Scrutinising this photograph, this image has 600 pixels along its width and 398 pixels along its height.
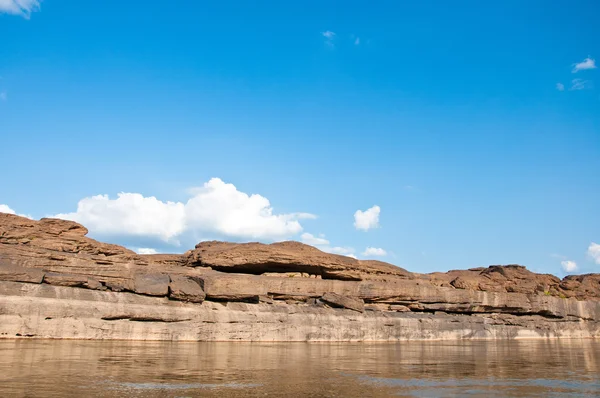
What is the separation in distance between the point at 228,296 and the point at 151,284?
150 inches

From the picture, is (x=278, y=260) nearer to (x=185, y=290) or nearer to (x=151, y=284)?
(x=185, y=290)

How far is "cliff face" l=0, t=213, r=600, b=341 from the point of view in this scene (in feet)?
66.1

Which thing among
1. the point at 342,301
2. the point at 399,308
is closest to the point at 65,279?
the point at 342,301

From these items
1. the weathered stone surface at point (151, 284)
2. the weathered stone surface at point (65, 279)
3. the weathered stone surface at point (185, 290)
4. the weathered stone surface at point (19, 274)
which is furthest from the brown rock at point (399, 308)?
the weathered stone surface at point (19, 274)

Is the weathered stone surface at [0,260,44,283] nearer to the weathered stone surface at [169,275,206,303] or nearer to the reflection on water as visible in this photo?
the reflection on water

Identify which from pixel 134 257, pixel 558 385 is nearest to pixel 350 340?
pixel 134 257

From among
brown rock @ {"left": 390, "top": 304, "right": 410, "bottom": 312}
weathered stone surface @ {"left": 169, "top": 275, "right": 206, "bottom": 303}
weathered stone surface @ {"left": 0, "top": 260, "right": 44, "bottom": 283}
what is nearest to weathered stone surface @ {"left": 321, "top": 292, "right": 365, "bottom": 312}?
brown rock @ {"left": 390, "top": 304, "right": 410, "bottom": 312}

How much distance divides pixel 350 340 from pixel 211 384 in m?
19.2

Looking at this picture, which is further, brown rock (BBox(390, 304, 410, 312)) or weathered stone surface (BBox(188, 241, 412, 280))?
brown rock (BBox(390, 304, 410, 312))

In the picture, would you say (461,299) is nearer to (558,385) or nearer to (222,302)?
(222,302)

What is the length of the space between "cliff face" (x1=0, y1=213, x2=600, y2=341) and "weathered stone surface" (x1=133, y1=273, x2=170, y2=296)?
4 centimetres

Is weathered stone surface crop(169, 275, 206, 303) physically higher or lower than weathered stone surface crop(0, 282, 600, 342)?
higher

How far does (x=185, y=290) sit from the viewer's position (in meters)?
23.2

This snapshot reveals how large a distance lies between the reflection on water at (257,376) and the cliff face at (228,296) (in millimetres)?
4363
